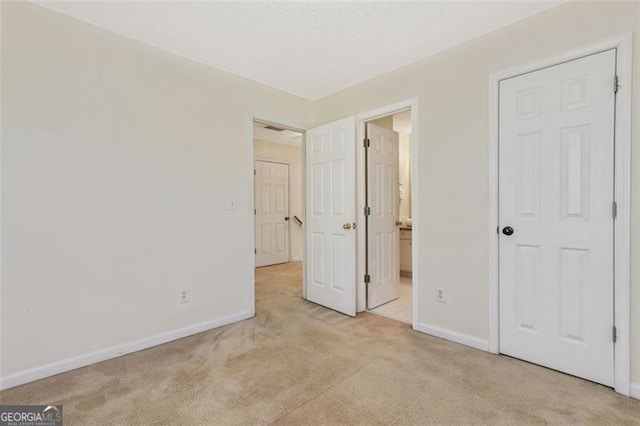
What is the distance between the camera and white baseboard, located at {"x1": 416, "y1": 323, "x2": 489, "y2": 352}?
233 cm

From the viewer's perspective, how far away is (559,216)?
1.99 m

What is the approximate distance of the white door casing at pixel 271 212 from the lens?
582 centimetres

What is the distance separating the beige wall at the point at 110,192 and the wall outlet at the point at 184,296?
0.05m

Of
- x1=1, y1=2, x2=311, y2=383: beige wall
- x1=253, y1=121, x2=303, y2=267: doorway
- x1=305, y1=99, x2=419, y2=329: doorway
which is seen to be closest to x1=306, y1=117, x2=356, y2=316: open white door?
x1=305, y1=99, x2=419, y2=329: doorway

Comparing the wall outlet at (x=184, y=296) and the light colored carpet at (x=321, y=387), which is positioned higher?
the wall outlet at (x=184, y=296)

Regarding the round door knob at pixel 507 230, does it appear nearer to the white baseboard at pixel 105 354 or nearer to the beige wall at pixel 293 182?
the white baseboard at pixel 105 354

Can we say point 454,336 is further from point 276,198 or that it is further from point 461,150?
point 276,198

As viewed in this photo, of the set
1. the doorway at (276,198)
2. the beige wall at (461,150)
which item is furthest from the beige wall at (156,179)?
the doorway at (276,198)

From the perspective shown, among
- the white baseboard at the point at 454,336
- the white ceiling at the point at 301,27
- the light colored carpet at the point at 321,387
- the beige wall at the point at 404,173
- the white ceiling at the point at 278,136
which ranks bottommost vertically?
the light colored carpet at the point at 321,387

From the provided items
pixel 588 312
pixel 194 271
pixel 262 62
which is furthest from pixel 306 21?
pixel 588 312

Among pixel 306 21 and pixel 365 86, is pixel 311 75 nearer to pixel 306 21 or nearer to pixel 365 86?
pixel 365 86

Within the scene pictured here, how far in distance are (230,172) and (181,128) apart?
0.58 meters

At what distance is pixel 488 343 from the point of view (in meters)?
2.30

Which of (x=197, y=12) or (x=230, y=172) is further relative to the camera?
(x=230, y=172)
